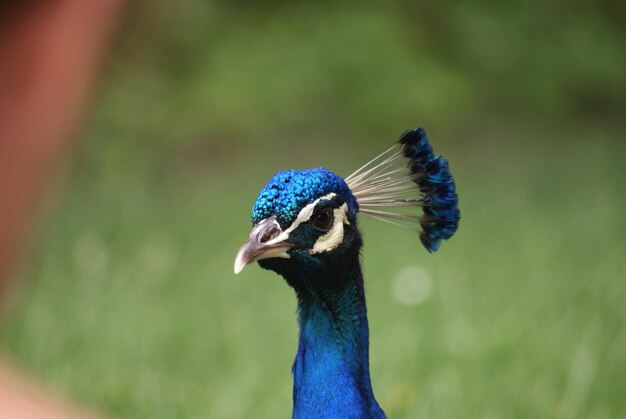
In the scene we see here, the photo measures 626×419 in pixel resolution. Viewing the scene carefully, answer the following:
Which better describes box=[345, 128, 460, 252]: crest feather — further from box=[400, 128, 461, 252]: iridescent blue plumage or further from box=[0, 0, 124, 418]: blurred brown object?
box=[0, 0, 124, 418]: blurred brown object

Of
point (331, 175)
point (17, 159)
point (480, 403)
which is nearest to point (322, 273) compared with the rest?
point (331, 175)

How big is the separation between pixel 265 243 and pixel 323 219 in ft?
0.38

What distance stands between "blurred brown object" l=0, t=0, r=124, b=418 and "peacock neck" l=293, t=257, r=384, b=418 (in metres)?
0.41

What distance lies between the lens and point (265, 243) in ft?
4.34

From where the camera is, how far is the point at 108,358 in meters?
2.98

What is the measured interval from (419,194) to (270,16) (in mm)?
3049

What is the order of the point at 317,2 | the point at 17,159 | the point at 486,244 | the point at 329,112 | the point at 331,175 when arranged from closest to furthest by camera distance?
the point at 331,175
the point at 17,159
the point at 486,244
the point at 317,2
the point at 329,112

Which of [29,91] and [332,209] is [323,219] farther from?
[29,91]

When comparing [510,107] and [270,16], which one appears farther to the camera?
[510,107]

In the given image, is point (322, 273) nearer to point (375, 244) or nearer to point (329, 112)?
point (375, 244)

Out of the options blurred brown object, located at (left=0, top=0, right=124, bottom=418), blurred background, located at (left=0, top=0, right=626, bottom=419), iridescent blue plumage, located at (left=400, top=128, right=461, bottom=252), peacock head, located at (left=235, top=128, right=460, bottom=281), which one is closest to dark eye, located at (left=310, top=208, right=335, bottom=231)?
peacock head, located at (left=235, top=128, right=460, bottom=281)

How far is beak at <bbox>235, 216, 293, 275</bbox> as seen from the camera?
130 cm

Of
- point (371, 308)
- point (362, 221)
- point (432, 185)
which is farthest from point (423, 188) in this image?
point (362, 221)

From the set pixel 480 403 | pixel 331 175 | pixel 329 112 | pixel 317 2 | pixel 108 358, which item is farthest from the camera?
pixel 329 112
